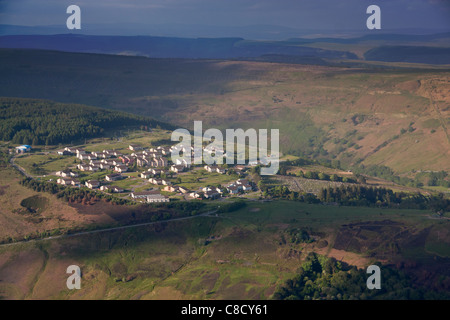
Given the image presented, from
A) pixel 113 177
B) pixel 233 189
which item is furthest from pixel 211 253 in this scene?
pixel 113 177

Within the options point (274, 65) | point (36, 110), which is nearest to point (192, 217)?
point (36, 110)

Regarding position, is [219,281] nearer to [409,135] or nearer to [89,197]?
[89,197]

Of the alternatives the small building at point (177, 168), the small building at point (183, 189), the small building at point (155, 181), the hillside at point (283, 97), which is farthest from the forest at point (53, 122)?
the small building at point (183, 189)

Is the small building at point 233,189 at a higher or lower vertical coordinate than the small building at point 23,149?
lower

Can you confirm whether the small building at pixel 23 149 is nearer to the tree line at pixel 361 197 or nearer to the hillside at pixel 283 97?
the tree line at pixel 361 197

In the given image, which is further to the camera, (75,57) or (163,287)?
(75,57)

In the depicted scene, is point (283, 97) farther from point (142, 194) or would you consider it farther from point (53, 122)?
point (142, 194)

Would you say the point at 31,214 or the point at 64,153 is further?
the point at 64,153
